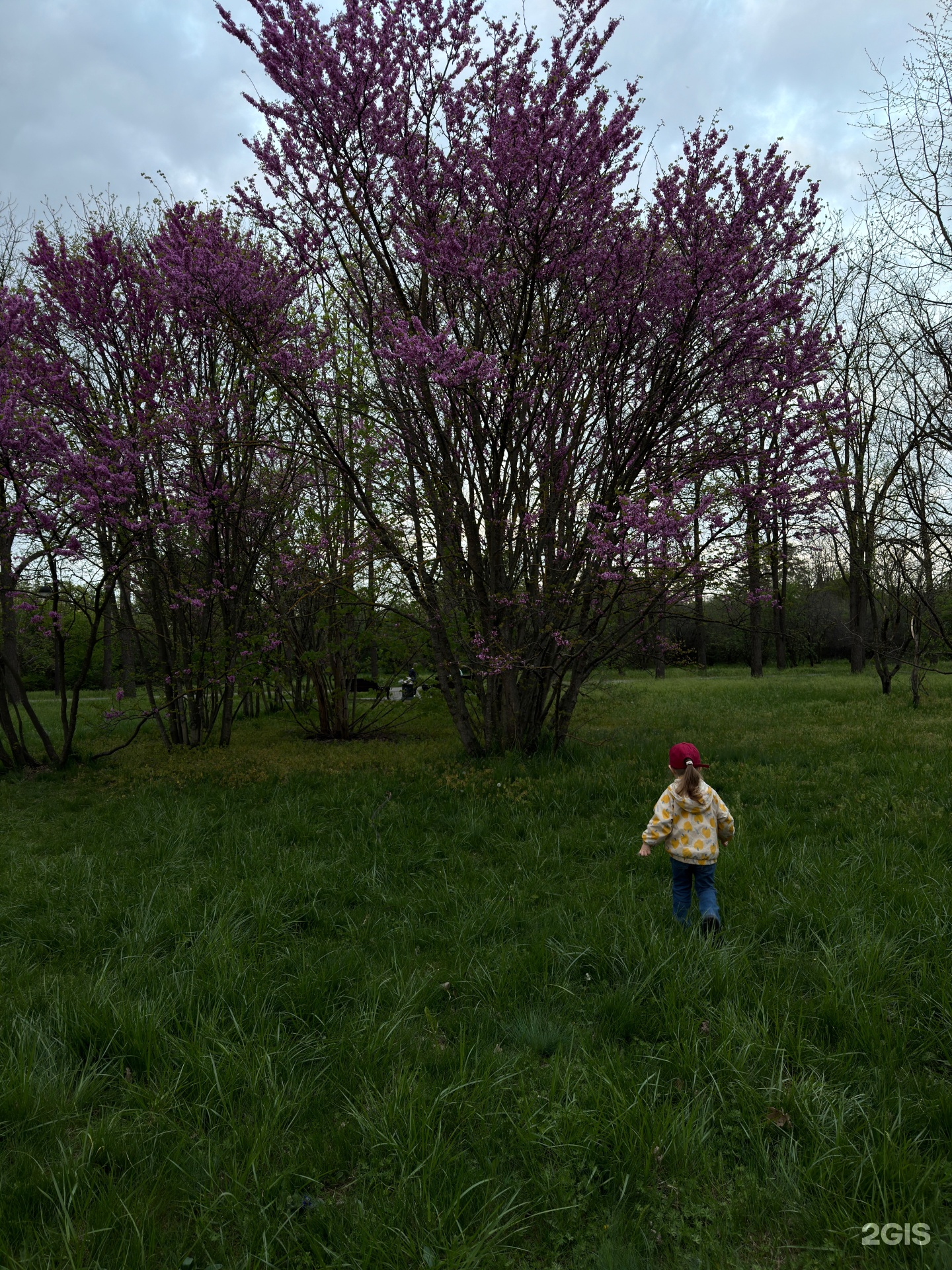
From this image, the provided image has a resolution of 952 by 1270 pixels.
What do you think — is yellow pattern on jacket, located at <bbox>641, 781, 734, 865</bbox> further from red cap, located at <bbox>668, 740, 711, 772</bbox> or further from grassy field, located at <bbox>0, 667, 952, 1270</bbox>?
grassy field, located at <bbox>0, 667, 952, 1270</bbox>

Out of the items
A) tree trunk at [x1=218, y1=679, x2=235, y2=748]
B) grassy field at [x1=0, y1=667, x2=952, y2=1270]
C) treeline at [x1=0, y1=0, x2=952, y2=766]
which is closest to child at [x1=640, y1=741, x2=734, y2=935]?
grassy field at [x1=0, y1=667, x2=952, y2=1270]

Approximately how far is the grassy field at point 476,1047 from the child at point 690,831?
0.17 metres

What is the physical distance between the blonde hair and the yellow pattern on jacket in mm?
24

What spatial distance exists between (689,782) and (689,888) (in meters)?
0.65

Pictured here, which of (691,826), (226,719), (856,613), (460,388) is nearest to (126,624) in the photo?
(226,719)

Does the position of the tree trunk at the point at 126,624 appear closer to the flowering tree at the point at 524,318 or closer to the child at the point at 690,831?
the flowering tree at the point at 524,318

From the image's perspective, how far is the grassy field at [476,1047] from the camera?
194 cm

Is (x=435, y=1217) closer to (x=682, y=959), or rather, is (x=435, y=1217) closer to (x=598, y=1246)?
(x=598, y=1246)

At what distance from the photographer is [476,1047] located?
8.80 feet

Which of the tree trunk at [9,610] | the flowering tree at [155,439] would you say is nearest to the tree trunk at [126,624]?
the flowering tree at [155,439]

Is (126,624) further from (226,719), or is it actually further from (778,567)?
(778,567)

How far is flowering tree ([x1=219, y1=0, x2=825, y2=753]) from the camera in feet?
20.5

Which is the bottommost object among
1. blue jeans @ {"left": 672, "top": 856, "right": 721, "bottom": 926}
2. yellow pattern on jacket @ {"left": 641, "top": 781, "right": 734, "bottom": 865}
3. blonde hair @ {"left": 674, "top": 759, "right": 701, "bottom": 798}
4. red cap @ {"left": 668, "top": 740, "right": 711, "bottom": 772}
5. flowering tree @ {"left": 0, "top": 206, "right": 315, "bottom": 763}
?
blue jeans @ {"left": 672, "top": 856, "right": 721, "bottom": 926}

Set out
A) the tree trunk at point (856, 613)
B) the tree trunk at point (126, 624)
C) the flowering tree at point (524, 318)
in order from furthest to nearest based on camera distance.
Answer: the tree trunk at point (856, 613), the tree trunk at point (126, 624), the flowering tree at point (524, 318)
